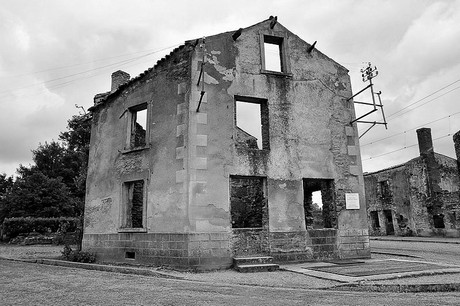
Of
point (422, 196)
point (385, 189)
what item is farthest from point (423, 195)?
point (385, 189)

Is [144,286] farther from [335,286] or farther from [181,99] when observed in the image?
[181,99]

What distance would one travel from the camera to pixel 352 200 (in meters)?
12.9

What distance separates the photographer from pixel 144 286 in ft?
25.2

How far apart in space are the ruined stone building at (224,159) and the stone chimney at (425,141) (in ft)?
70.6

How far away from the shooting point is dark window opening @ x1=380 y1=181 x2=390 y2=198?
34000 mm

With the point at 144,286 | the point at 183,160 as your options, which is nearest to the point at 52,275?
the point at 144,286

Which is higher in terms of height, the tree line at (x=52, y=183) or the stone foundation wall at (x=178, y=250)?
the tree line at (x=52, y=183)

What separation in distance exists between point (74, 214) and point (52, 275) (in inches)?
1009

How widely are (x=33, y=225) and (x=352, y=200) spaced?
21.9 metres

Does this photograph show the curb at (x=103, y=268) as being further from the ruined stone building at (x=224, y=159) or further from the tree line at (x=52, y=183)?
the tree line at (x=52, y=183)

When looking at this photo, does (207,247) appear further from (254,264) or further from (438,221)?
(438,221)

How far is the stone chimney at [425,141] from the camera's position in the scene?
1240 inches

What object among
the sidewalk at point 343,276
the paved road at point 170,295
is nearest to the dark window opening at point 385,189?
the sidewalk at point 343,276

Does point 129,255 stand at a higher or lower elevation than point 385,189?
lower
